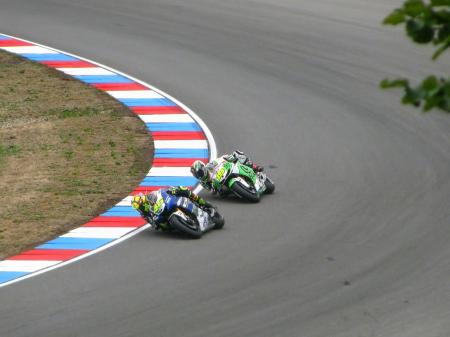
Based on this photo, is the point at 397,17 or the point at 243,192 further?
the point at 243,192

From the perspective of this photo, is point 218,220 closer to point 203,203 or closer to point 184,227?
point 203,203

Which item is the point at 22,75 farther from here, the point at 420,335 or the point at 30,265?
the point at 420,335

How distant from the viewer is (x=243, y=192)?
1470 centimetres

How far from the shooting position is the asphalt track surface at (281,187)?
11008 mm

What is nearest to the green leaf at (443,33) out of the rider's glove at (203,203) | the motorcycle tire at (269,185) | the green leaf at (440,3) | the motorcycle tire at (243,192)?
the green leaf at (440,3)

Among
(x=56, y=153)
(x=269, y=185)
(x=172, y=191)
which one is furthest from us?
(x=56, y=153)

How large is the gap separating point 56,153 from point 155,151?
1664 mm

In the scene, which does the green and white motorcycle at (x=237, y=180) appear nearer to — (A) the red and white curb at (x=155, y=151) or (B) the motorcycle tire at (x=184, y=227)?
(A) the red and white curb at (x=155, y=151)

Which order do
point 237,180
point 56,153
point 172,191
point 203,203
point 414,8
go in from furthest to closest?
point 56,153, point 237,180, point 203,203, point 172,191, point 414,8

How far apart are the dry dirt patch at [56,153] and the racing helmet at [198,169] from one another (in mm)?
1279

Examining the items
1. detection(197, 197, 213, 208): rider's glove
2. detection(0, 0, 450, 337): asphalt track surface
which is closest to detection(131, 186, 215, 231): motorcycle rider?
detection(197, 197, 213, 208): rider's glove

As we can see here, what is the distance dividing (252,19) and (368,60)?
393 cm

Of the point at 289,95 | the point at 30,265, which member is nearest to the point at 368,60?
the point at 289,95

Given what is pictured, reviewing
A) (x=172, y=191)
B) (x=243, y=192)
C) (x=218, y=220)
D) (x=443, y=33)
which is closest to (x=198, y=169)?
(x=243, y=192)
